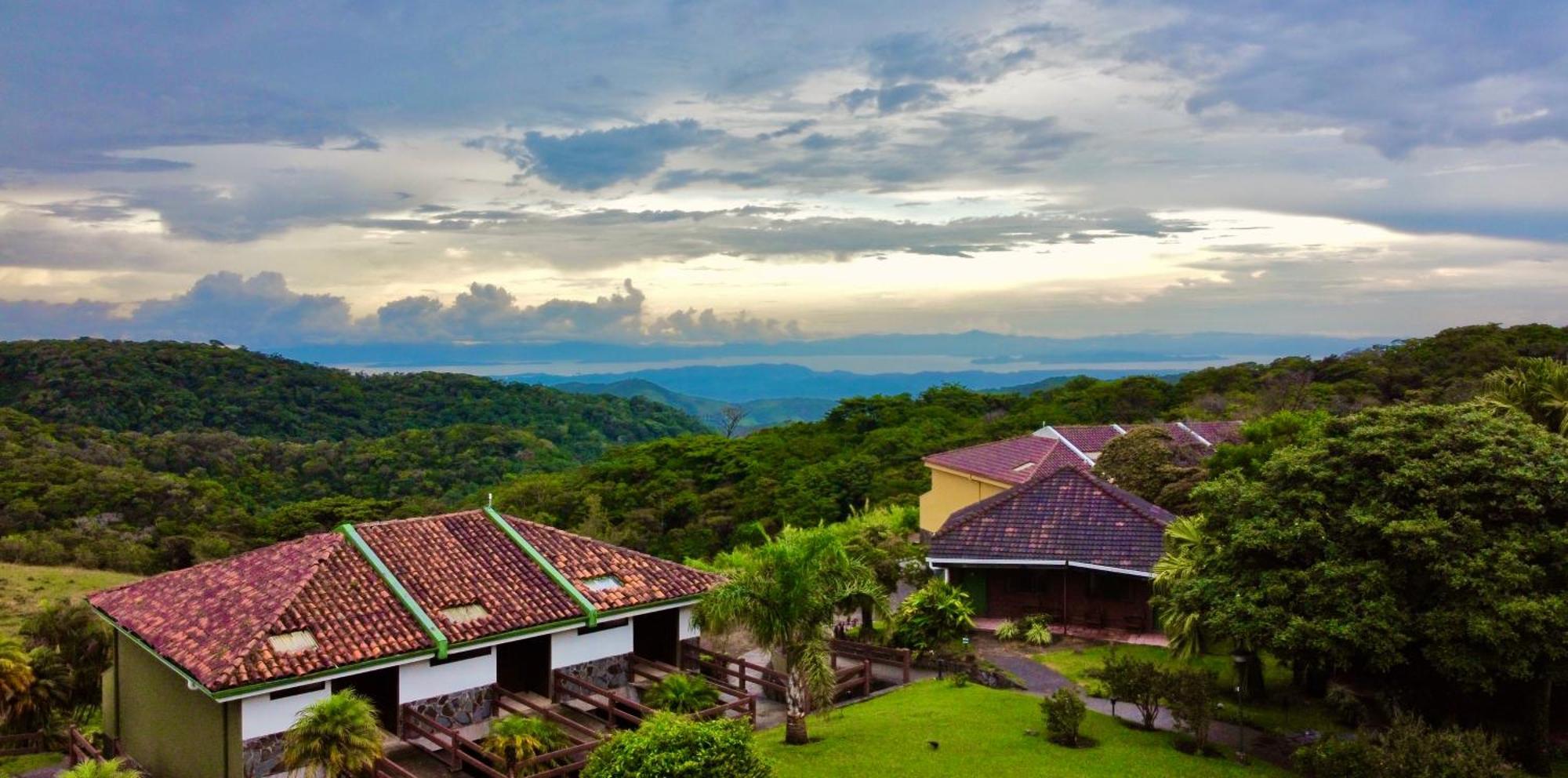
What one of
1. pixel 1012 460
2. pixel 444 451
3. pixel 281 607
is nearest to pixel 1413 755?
pixel 281 607

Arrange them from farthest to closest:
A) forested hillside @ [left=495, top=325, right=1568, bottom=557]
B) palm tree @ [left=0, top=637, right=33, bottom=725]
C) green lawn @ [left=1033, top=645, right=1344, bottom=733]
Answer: forested hillside @ [left=495, top=325, right=1568, bottom=557], palm tree @ [left=0, top=637, right=33, bottom=725], green lawn @ [left=1033, top=645, right=1344, bottom=733]

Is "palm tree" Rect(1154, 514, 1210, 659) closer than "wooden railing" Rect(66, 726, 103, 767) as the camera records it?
No

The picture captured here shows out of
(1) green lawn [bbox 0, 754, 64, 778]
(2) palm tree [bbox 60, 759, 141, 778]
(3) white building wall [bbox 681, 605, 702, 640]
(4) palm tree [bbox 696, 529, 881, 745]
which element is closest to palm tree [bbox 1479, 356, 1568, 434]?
(4) palm tree [bbox 696, 529, 881, 745]

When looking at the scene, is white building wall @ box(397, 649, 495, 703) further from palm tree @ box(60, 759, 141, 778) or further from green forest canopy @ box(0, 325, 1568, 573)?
green forest canopy @ box(0, 325, 1568, 573)

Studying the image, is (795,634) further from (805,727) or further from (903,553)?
(903,553)

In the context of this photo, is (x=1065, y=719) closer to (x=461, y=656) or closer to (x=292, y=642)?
(x=461, y=656)

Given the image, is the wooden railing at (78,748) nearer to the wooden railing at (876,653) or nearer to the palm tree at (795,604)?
the palm tree at (795,604)

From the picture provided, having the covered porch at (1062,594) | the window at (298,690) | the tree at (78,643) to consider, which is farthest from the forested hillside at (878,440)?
the window at (298,690)

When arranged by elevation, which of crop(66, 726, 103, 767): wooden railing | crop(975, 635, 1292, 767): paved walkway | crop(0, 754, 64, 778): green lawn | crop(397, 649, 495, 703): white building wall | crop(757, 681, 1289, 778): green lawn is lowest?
crop(0, 754, 64, 778): green lawn

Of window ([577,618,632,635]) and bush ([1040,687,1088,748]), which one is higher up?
window ([577,618,632,635])
